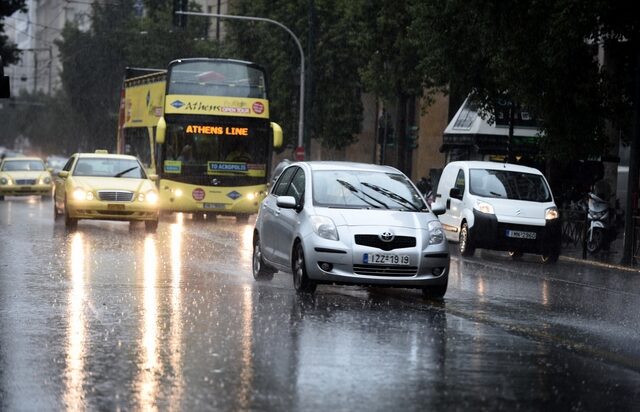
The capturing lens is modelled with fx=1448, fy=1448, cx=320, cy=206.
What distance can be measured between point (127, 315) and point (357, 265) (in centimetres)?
281

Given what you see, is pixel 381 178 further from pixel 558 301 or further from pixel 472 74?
pixel 472 74

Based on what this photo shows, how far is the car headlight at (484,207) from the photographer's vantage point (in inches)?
999

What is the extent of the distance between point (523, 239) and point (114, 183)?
833 centimetres

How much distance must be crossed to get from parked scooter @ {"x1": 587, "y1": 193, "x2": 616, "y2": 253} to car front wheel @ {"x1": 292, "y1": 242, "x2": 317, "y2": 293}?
13009 mm

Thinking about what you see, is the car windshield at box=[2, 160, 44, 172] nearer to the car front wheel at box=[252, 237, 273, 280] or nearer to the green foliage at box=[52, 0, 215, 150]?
the green foliage at box=[52, 0, 215, 150]

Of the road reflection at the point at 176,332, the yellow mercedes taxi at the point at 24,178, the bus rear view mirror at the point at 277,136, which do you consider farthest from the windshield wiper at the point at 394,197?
the yellow mercedes taxi at the point at 24,178

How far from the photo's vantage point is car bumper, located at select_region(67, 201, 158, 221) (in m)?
27.8

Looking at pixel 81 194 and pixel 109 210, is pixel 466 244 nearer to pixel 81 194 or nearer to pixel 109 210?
pixel 109 210

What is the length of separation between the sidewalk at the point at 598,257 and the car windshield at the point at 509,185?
139 cm

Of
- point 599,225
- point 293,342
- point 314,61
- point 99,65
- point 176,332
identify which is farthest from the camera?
point 99,65

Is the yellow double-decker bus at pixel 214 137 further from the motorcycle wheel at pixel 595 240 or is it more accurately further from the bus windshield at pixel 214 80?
the motorcycle wheel at pixel 595 240

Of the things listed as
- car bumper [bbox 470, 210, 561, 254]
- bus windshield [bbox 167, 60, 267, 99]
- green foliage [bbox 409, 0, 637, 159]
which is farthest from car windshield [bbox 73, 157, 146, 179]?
car bumper [bbox 470, 210, 561, 254]

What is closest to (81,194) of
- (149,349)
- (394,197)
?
(394,197)

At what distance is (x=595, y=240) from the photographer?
27719 mm
